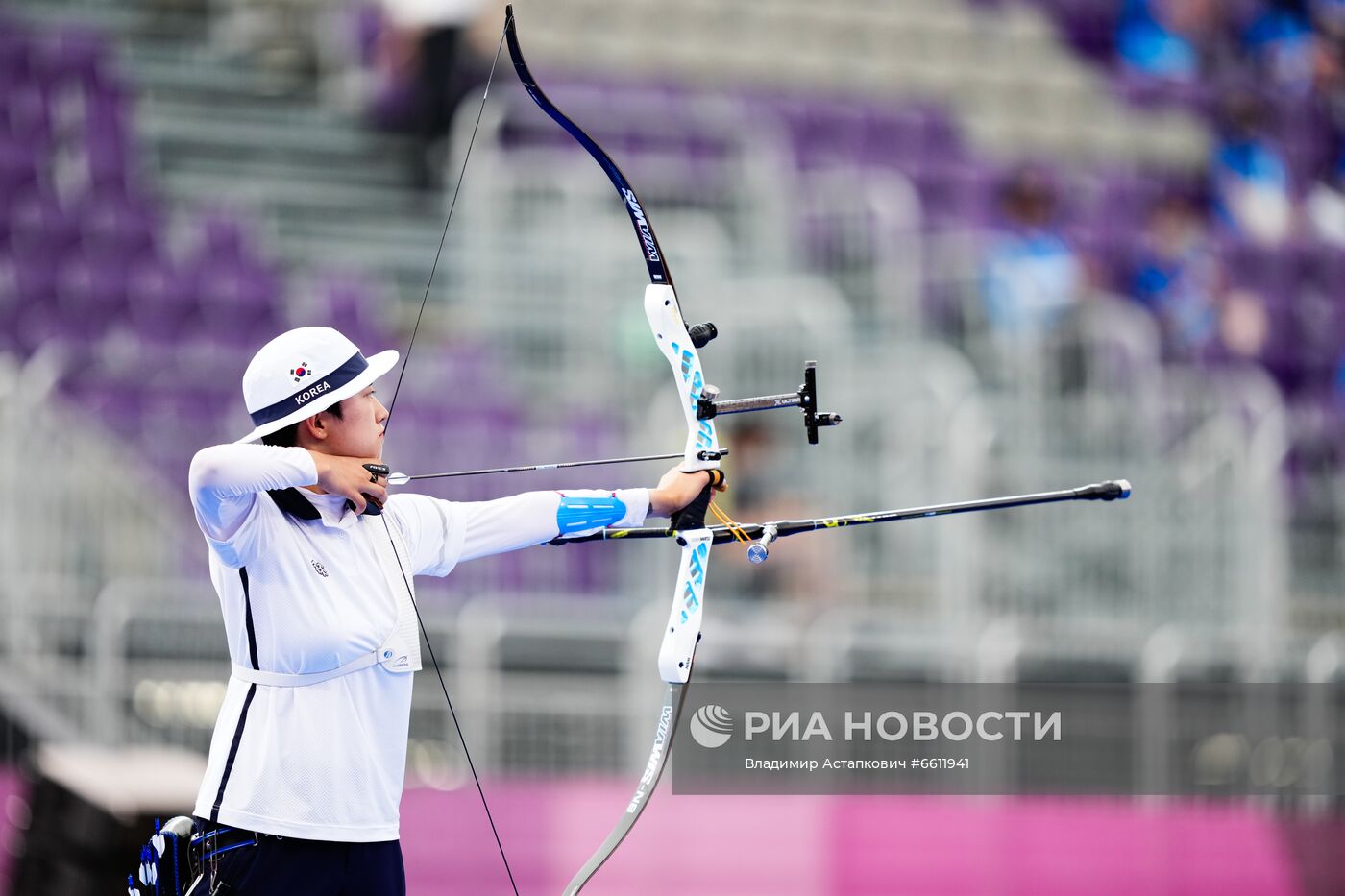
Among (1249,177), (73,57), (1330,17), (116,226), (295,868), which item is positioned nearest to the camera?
(295,868)

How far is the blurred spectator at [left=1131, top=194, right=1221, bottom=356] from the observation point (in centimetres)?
825

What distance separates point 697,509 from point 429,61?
16.6 ft

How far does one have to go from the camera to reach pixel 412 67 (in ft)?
25.4

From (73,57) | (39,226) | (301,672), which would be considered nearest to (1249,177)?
(73,57)

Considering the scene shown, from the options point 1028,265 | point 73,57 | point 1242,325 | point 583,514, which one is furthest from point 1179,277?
point 583,514

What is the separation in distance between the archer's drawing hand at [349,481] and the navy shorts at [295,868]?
0.50m

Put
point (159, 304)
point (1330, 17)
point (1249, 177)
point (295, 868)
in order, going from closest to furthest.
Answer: point (295, 868) → point (159, 304) → point (1249, 177) → point (1330, 17)

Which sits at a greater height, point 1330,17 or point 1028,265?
point 1330,17

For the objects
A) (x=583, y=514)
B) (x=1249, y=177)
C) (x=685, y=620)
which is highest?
(x=1249, y=177)

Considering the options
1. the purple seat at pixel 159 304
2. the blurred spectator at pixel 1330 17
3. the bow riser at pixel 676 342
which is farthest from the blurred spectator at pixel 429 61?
the blurred spectator at pixel 1330 17

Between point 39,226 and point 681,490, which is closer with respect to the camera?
point 681,490

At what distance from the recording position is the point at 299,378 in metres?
2.66

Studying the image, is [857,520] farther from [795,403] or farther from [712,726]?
[712,726]

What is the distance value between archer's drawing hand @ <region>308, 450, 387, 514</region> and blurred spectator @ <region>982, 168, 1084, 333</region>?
16.4 feet
